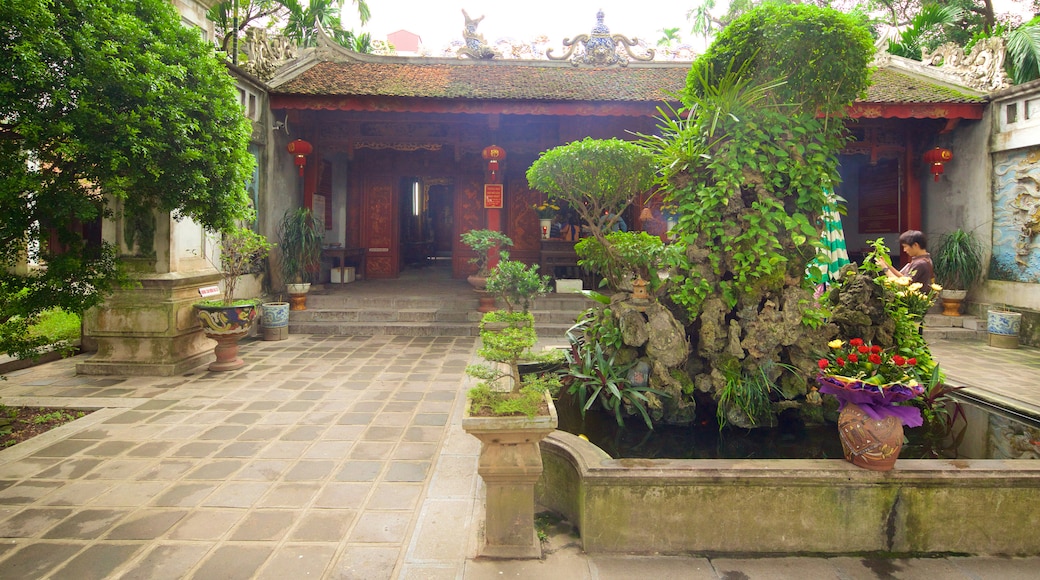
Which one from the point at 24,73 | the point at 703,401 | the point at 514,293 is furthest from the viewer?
the point at 514,293

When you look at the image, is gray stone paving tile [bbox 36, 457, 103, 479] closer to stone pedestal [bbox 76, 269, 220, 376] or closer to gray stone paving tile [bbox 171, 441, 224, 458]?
gray stone paving tile [bbox 171, 441, 224, 458]

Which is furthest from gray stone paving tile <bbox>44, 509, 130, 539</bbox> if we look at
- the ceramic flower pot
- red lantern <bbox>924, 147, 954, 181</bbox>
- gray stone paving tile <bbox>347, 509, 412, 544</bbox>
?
red lantern <bbox>924, 147, 954, 181</bbox>

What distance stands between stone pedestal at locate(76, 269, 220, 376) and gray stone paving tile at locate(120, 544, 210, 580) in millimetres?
3792

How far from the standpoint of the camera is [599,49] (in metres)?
10.7

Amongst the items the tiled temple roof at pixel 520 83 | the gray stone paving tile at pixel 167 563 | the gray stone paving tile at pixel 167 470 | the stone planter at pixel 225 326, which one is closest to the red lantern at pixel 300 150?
the tiled temple roof at pixel 520 83

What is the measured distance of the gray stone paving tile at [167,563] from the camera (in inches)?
86.5

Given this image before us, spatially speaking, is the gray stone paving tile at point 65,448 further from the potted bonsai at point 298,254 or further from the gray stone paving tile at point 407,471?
the potted bonsai at point 298,254

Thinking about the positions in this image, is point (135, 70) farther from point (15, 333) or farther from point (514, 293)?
point (514, 293)

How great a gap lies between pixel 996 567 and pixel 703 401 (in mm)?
Answer: 1839

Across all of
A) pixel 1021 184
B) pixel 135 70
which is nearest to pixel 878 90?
pixel 1021 184

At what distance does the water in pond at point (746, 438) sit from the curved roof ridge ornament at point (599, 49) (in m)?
8.81

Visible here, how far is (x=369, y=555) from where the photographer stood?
236cm

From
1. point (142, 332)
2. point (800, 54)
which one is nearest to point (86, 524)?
point (142, 332)

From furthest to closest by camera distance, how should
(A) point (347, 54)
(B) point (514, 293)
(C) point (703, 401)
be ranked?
(A) point (347, 54), (B) point (514, 293), (C) point (703, 401)
